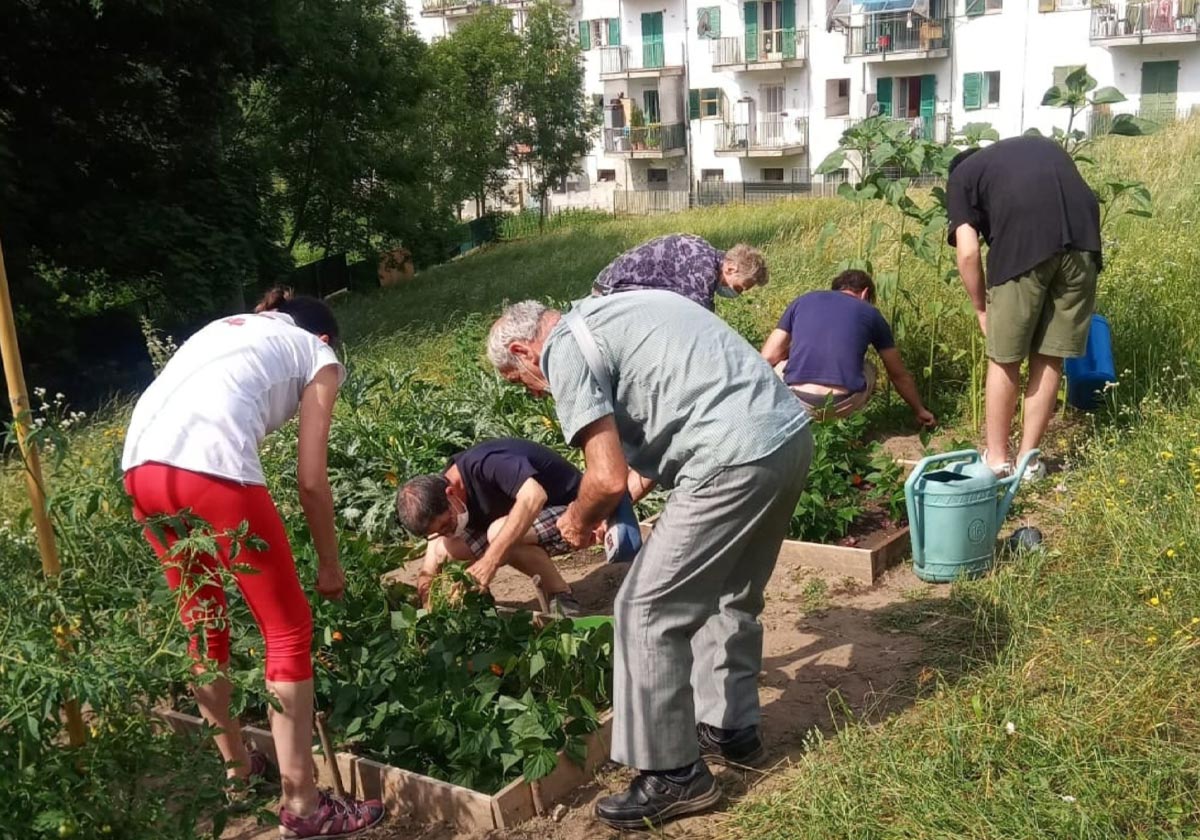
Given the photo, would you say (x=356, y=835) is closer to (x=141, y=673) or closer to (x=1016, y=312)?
(x=141, y=673)

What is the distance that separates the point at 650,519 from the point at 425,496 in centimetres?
163

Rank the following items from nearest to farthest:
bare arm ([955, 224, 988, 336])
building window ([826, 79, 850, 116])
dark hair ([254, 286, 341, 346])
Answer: dark hair ([254, 286, 341, 346]) < bare arm ([955, 224, 988, 336]) < building window ([826, 79, 850, 116])

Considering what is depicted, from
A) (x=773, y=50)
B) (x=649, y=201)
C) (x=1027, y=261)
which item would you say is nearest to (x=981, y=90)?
(x=773, y=50)

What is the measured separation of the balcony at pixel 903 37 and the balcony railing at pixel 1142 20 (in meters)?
4.15

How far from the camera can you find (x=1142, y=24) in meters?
31.1

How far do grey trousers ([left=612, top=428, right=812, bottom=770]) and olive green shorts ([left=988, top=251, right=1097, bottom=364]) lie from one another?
2491 millimetres

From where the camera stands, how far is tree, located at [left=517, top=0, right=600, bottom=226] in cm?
3388

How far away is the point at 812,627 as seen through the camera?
453cm

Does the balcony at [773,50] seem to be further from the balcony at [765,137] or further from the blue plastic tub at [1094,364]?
the blue plastic tub at [1094,364]

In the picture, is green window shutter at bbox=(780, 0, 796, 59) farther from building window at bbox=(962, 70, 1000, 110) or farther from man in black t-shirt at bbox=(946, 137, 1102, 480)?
man in black t-shirt at bbox=(946, 137, 1102, 480)

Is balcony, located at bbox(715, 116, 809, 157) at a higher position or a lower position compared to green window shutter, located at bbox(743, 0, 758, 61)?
lower

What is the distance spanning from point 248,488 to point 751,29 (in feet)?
123

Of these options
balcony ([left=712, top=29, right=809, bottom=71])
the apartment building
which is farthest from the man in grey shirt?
balcony ([left=712, top=29, right=809, bottom=71])

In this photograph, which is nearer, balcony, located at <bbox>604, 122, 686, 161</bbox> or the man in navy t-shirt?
the man in navy t-shirt
